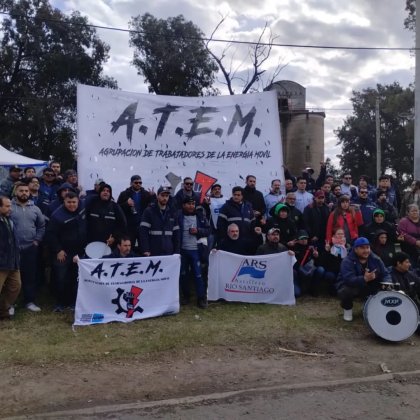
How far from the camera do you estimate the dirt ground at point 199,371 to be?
15.8ft

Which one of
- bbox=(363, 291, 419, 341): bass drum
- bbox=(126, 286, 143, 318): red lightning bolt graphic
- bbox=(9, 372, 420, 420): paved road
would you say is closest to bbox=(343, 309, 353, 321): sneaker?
bbox=(363, 291, 419, 341): bass drum

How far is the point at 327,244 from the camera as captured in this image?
8.84 metres

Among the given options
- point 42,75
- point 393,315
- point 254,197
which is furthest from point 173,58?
point 393,315

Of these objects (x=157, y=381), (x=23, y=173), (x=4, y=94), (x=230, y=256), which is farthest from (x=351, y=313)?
(x=4, y=94)

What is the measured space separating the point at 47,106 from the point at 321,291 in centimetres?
2144

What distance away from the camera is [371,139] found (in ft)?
168

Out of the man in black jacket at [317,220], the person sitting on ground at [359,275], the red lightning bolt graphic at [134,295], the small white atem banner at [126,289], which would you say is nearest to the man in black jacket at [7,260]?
the small white atem banner at [126,289]

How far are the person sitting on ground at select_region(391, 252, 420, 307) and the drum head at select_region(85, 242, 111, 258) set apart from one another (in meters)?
4.16

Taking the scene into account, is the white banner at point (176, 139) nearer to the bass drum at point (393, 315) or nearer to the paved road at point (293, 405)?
the bass drum at point (393, 315)

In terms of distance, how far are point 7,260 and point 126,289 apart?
5.39 feet

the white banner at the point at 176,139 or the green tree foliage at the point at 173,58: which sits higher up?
the green tree foliage at the point at 173,58

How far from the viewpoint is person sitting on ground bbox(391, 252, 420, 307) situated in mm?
7277

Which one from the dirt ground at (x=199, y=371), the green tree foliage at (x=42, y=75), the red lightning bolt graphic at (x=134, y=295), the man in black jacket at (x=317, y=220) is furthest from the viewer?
the green tree foliage at (x=42, y=75)

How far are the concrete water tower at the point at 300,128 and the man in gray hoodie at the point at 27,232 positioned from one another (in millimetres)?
31254
